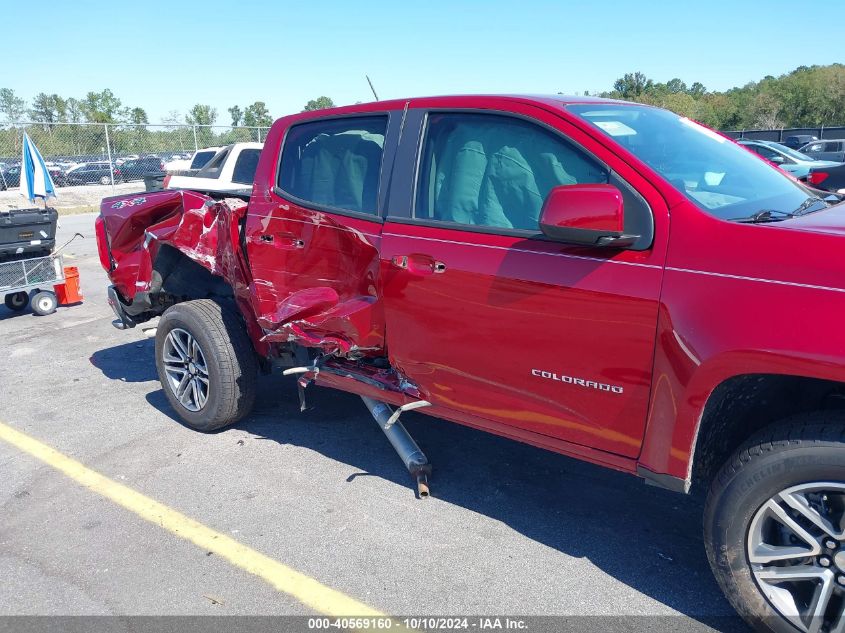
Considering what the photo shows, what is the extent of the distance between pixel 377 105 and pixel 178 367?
7.55 feet

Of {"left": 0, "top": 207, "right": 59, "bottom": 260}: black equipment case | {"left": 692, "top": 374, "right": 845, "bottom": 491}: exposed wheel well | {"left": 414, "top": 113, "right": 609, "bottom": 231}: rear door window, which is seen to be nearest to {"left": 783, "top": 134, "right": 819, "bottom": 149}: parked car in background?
{"left": 0, "top": 207, "right": 59, "bottom": 260}: black equipment case

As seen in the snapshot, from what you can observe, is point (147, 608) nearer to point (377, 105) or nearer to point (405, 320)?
point (405, 320)

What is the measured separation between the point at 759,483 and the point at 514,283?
3.92ft

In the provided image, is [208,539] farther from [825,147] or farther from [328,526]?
[825,147]

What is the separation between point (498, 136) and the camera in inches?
130

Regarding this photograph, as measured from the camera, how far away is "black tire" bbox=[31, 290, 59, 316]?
8.09 meters

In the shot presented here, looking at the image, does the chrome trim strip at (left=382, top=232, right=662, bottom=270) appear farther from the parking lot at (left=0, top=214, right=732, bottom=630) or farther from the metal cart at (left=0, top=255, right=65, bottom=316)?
the metal cart at (left=0, top=255, right=65, bottom=316)

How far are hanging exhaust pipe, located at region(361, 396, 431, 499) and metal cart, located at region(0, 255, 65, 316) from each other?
18.3 feet

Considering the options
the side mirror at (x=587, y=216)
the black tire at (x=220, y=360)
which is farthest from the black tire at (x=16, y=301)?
the side mirror at (x=587, y=216)

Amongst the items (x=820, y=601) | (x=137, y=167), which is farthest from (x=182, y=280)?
(x=137, y=167)

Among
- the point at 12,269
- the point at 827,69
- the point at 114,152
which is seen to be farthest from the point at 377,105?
the point at 827,69

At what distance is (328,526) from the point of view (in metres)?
3.53

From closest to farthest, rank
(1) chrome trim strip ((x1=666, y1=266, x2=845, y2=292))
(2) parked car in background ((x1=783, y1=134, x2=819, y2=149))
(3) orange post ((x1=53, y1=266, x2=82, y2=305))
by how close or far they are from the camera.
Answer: (1) chrome trim strip ((x1=666, y1=266, x2=845, y2=292)), (3) orange post ((x1=53, y1=266, x2=82, y2=305)), (2) parked car in background ((x1=783, y1=134, x2=819, y2=149))

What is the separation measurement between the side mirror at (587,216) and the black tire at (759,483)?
2.90 feet
